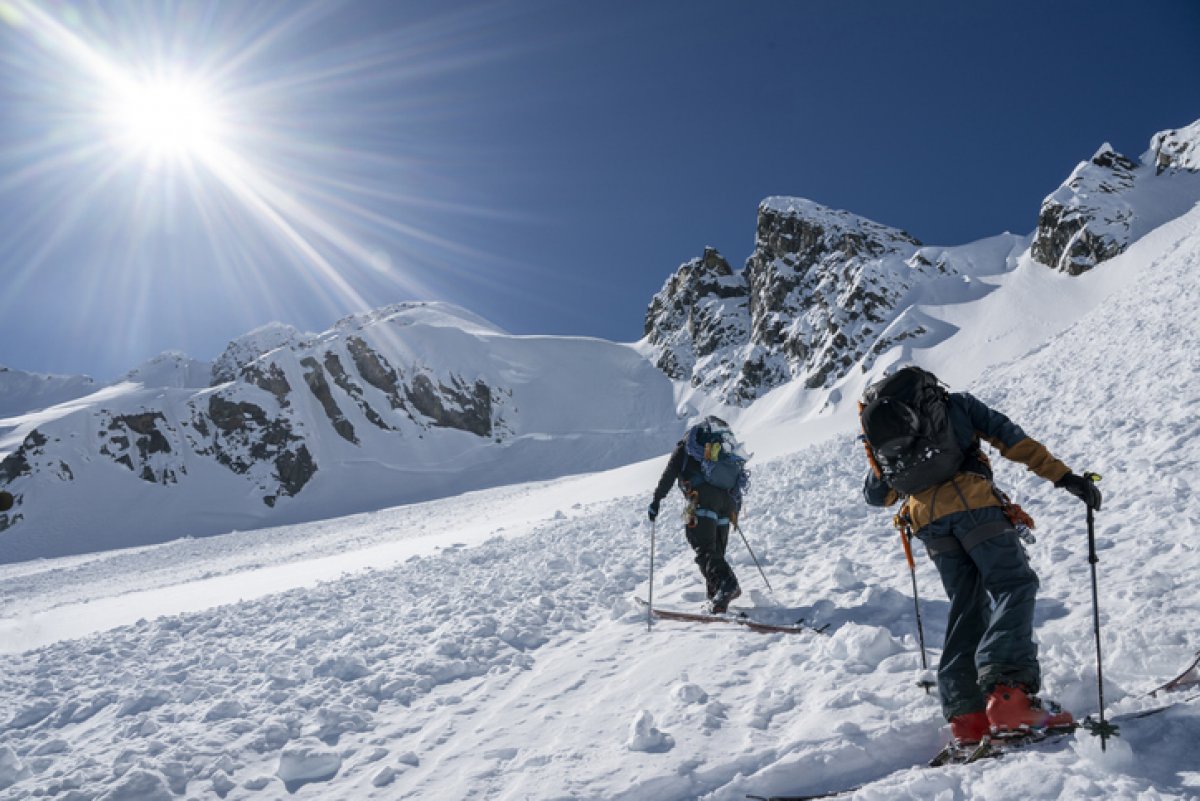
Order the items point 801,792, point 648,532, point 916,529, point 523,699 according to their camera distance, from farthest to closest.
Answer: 1. point 648,532
2. point 523,699
3. point 916,529
4. point 801,792

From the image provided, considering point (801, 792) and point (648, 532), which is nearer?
point (801, 792)

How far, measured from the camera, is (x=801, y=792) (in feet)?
10.7

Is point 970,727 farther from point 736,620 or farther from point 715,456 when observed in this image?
point 715,456

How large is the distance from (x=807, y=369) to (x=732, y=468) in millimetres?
80041

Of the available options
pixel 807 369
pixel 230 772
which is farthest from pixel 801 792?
pixel 807 369

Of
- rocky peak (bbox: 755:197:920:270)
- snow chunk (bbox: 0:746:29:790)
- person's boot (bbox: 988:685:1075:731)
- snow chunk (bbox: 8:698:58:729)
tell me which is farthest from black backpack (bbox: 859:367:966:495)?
rocky peak (bbox: 755:197:920:270)

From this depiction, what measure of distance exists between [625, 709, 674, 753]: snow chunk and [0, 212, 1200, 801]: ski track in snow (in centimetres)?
2

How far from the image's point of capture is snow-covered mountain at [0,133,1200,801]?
342cm

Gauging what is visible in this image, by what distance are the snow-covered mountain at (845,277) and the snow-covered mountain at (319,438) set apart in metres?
14.2

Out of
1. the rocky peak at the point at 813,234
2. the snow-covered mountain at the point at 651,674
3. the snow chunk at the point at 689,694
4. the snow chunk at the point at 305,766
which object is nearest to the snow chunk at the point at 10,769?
the snow-covered mountain at the point at 651,674

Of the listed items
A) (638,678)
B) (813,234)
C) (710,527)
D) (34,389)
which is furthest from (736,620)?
(34,389)

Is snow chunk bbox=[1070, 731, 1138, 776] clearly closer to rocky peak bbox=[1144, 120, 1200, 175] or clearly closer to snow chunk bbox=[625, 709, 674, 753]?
snow chunk bbox=[625, 709, 674, 753]

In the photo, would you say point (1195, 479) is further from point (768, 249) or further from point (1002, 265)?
point (768, 249)

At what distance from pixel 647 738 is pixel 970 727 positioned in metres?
1.80
